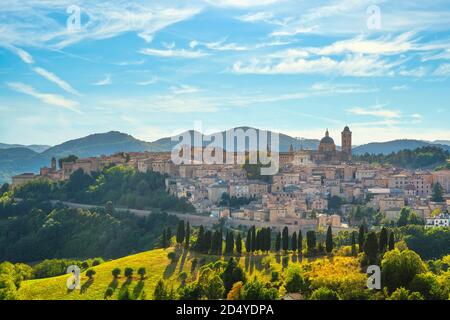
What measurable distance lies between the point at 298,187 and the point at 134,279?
719 inches

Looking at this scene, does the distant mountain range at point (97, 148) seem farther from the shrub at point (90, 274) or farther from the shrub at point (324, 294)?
the shrub at point (324, 294)

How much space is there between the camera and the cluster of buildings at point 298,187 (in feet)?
102

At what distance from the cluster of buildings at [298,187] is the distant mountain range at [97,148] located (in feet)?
94.2

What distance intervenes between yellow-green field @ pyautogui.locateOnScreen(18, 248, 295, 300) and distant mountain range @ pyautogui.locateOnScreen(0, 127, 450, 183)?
→ 159 feet

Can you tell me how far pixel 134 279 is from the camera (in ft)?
67.0

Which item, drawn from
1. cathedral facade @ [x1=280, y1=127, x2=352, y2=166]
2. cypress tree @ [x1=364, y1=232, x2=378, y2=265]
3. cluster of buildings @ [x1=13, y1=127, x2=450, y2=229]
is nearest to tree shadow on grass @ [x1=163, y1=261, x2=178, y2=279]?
cypress tree @ [x1=364, y1=232, x2=378, y2=265]

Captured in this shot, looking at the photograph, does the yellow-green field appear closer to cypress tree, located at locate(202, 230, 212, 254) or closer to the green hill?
the green hill

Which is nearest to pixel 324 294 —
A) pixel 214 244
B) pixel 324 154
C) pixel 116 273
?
pixel 116 273

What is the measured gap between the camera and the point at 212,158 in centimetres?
4584

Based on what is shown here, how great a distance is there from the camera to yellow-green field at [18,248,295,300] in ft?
62.6

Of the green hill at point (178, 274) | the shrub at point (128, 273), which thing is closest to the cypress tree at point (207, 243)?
the green hill at point (178, 274)

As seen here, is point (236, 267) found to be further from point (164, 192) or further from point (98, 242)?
point (164, 192)

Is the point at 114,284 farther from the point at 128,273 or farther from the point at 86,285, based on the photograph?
the point at 86,285
